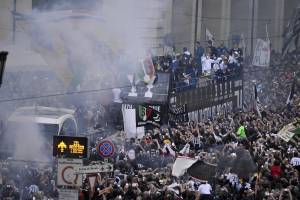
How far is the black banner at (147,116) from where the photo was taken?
1919 centimetres

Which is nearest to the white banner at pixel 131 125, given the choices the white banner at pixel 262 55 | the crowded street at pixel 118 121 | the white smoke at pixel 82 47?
the crowded street at pixel 118 121

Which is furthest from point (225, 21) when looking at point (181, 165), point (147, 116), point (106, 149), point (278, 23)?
point (106, 149)

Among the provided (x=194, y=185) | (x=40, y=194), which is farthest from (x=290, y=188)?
(x=40, y=194)

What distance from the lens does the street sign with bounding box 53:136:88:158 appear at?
1362 cm

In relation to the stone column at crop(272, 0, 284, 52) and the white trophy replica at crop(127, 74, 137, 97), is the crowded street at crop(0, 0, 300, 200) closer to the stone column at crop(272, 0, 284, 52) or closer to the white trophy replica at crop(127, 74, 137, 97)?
the white trophy replica at crop(127, 74, 137, 97)

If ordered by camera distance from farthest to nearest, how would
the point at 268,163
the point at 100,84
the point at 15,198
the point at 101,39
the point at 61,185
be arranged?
the point at 100,84 < the point at 101,39 < the point at 268,163 < the point at 15,198 < the point at 61,185

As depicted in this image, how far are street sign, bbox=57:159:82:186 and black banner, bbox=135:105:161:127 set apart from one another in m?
5.60

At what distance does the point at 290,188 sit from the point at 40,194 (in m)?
4.07

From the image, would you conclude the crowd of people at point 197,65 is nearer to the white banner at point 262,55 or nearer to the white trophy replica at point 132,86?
the white trophy replica at point 132,86

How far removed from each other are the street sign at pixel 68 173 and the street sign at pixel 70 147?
0.35 feet

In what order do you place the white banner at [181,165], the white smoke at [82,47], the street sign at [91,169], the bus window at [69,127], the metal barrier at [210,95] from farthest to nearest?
1. the metal barrier at [210,95]
2. the bus window at [69,127]
3. the white smoke at [82,47]
4. the white banner at [181,165]
5. the street sign at [91,169]

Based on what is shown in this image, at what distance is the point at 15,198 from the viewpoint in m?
14.6

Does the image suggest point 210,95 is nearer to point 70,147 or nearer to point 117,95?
point 117,95

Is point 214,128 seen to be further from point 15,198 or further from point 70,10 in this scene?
point 15,198
